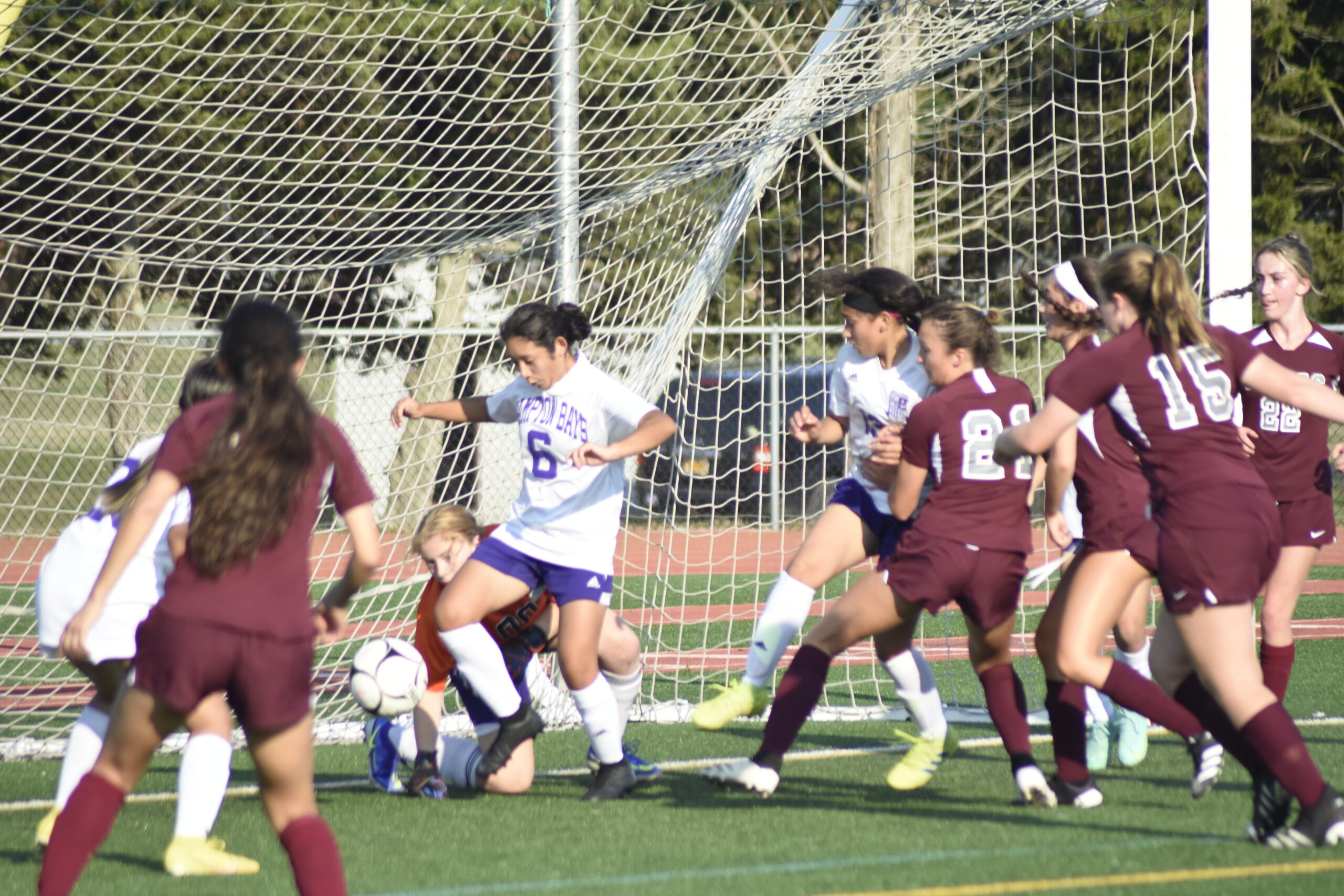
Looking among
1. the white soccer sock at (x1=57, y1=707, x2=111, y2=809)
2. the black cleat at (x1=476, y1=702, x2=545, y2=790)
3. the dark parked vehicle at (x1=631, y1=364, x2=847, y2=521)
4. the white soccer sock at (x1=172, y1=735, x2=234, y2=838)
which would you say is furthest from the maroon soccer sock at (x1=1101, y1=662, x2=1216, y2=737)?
the dark parked vehicle at (x1=631, y1=364, x2=847, y2=521)

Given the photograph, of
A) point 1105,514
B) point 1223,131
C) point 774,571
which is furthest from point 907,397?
point 774,571

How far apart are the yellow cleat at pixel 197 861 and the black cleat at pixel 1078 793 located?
2.55 metres

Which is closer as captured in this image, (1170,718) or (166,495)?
(166,495)

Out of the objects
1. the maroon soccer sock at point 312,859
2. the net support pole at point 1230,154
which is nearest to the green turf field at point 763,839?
the maroon soccer sock at point 312,859

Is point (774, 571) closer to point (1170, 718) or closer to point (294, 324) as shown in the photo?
point (1170, 718)

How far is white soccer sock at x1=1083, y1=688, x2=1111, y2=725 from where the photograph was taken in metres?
5.48

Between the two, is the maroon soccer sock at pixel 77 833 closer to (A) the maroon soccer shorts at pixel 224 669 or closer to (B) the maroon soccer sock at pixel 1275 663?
(A) the maroon soccer shorts at pixel 224 669

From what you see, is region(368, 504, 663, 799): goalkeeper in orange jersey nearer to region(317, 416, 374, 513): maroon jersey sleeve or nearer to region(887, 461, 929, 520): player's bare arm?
region(887, 461, 929, 520): player's bare arm

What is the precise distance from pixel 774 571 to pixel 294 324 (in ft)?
36.0

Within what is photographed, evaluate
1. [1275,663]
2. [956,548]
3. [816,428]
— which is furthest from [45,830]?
[1275,663]

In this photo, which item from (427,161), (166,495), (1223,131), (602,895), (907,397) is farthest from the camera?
(427,161)

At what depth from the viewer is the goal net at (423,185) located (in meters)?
5.94

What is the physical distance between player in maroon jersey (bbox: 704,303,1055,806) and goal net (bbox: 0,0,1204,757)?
1.89 meters

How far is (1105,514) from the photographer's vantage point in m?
4.60
